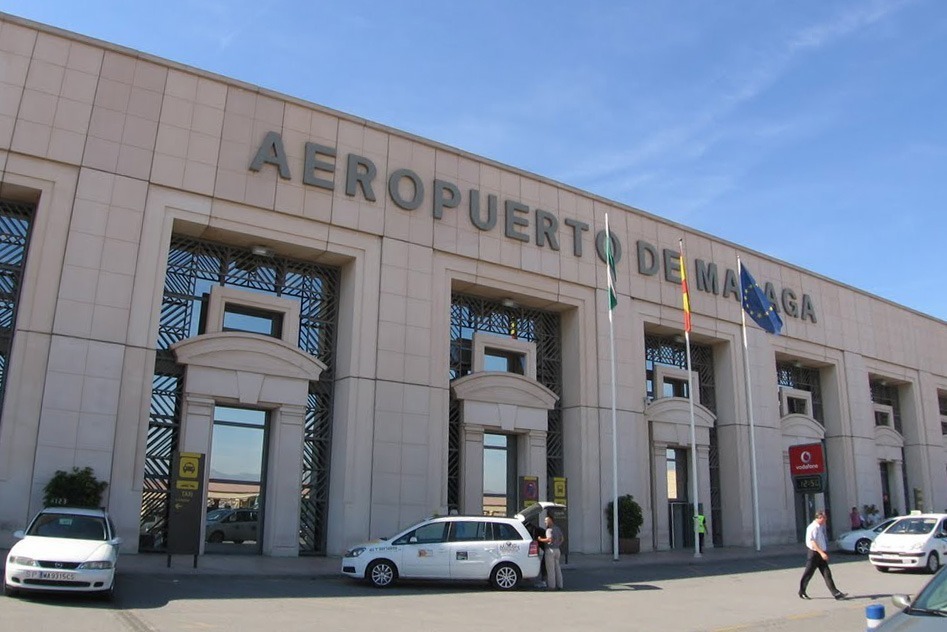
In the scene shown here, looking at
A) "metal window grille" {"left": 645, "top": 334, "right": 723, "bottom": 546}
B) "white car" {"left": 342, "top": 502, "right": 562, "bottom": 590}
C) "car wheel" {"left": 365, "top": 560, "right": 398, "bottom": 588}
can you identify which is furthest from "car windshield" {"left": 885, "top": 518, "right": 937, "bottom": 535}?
"car wheel" {"left": 365, "top": 560, "right": 398, "bottom": 588}

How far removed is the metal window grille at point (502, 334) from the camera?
82.0 feet

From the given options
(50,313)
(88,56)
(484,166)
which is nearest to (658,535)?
(484,166)

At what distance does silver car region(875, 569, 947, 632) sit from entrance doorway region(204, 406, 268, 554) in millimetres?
17601

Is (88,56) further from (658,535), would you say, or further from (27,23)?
(658,535)

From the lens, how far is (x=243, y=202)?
21641 millimetres

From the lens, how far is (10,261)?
64.5 feet

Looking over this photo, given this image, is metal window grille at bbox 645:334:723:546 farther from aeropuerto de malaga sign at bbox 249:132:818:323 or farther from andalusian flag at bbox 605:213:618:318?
andalusian flag at bbox 605:213:618:318

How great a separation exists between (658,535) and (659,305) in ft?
27.5

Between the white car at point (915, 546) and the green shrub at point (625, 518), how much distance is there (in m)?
7.32

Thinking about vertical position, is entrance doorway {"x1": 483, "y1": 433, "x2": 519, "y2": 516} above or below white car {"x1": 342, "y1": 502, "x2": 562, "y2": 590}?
above

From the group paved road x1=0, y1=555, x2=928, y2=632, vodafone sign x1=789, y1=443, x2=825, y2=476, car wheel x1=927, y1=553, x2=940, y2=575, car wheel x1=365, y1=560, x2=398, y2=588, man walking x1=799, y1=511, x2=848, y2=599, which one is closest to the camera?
paved road x1=0, y1=555, x2=928, y2=632

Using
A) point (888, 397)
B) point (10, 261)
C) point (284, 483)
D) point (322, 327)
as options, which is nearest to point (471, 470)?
point (284, 483)

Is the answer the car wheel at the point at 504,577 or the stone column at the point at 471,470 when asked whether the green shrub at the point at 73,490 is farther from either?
the stone column at the point at 471,470

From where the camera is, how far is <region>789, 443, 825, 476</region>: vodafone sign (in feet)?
98.3
